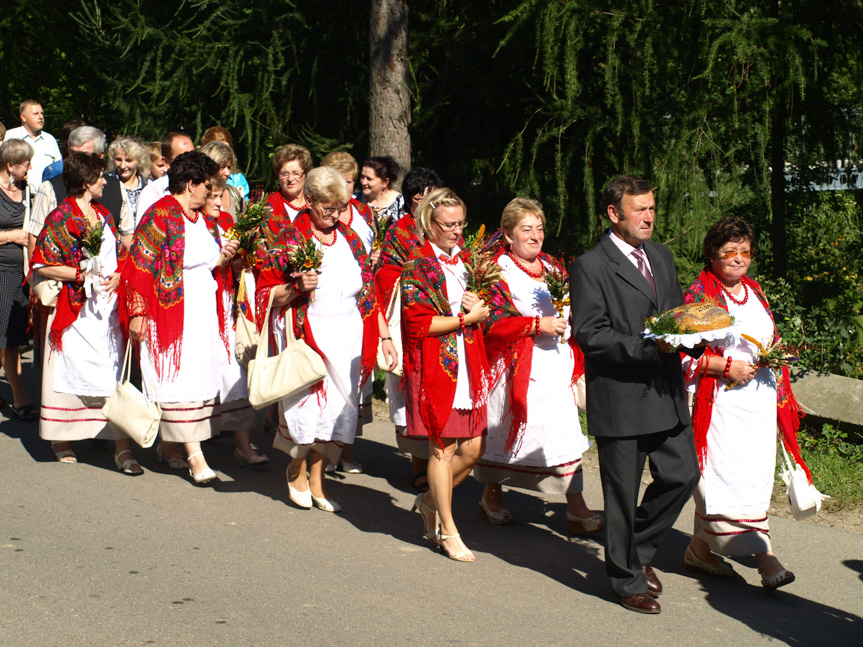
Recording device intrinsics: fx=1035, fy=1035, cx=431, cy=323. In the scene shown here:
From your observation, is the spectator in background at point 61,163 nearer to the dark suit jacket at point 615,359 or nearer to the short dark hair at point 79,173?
the short dark hair at point 79,173

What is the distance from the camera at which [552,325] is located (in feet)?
18.5

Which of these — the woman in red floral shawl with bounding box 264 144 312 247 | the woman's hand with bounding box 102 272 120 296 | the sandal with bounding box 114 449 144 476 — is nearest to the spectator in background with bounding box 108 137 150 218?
the woman's hand with bounding box 102 272 120 296

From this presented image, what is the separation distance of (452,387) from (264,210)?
2295 millimetres

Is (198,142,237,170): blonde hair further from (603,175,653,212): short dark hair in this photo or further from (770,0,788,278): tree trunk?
(770,0,788,278): tree trunk

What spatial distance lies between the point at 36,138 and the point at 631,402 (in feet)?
27.9

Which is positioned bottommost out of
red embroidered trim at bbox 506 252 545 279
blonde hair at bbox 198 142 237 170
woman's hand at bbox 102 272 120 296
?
woman's hand at bbox 102 272 120 296

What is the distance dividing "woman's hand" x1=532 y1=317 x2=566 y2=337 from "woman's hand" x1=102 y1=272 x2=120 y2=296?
10.2ft

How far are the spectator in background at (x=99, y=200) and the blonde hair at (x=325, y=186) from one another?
2288 mm

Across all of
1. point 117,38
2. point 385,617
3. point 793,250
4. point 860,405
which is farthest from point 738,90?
point 117,38

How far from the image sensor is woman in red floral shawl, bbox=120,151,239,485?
21.9 feet

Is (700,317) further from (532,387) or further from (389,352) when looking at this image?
(389,352)

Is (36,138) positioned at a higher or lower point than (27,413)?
higher

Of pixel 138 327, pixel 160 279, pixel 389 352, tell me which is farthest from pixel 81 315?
pixel 389 352

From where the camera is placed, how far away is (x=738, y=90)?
8273 mm
